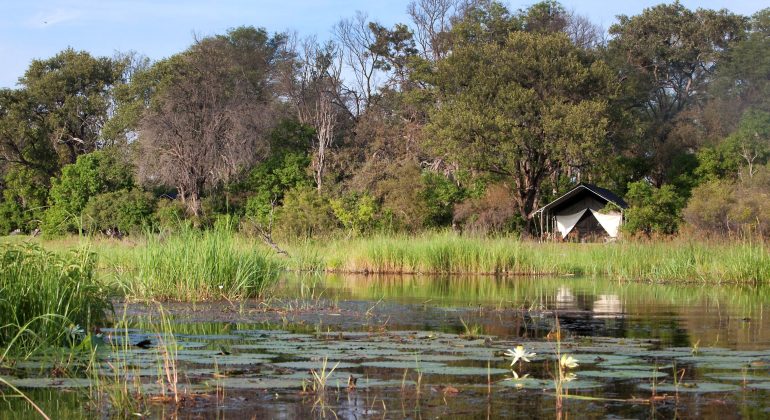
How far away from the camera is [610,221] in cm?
4691

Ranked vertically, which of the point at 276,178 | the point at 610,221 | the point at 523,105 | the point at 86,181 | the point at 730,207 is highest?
the point at 523,105

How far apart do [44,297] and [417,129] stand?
45.8 m

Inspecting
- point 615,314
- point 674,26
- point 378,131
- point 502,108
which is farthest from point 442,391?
point 674,26

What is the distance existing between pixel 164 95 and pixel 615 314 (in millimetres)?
38233

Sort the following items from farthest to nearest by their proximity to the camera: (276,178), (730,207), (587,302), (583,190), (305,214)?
(276,178), (583,190), (305,214), (730,207), (587,302)

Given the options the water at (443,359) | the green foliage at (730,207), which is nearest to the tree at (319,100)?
the green foliage at (730,207)

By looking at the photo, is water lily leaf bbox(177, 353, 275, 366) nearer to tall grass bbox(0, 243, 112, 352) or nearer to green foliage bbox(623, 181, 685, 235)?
tall grass bbox(0, 243, 112, 352)

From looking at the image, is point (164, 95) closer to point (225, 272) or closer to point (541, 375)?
point (225, 272)

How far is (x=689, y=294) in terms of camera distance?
63.0 feet

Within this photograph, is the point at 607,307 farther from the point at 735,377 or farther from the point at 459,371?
the point at 459,371

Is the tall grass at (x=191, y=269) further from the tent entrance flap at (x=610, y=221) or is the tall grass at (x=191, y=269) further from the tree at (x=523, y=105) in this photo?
the tent entrance flap at (x=610, y=221)

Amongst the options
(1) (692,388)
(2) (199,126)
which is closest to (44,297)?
(1) (692,388)

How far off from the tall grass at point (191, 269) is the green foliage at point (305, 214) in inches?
1069

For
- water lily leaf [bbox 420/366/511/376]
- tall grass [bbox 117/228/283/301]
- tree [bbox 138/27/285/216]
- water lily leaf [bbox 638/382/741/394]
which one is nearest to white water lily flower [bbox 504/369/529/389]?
water lily leaf [bbox 420/366/511/376]
